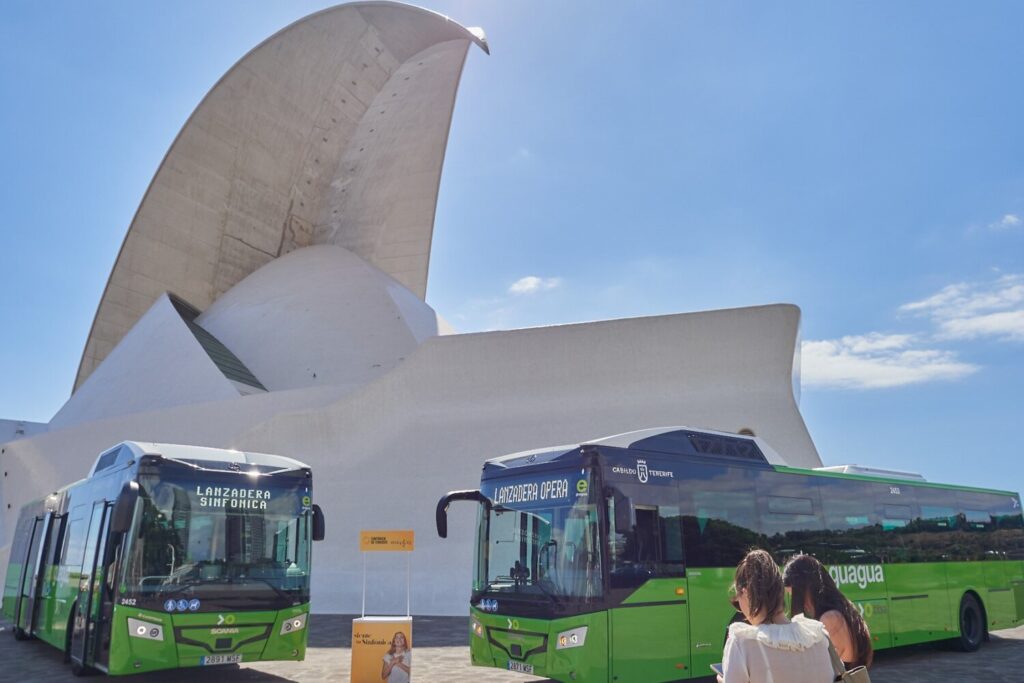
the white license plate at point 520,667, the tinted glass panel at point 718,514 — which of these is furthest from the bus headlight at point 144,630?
the tinted glass panel at point 718,514

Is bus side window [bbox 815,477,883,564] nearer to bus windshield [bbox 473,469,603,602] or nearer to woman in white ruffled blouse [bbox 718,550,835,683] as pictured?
bus windshield [bbox 473,469,603,602]

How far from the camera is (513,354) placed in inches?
600

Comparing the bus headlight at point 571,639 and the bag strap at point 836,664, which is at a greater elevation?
the bag strap at point 836,664

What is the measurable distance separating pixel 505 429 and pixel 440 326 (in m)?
9.53

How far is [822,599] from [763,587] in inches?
19.6

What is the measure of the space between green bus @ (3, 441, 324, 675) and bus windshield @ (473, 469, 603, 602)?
5.90ft

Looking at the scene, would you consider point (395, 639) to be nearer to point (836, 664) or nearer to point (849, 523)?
point (849, 523)

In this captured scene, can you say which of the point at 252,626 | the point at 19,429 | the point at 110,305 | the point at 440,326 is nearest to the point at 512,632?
the point at 252,626

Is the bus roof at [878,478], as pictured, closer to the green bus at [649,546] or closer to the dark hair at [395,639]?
the green bus at [649,546]

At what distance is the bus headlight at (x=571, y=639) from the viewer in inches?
229

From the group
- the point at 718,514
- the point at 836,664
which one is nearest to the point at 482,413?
the point at 718,514

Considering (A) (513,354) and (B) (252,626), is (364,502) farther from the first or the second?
(B) (252,626)

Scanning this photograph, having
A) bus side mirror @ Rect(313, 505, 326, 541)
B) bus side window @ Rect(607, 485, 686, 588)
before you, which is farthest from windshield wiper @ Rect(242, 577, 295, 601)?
bus side window @ Rect(607, 485, 686, 588)

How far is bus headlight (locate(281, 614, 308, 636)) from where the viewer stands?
6988mm
